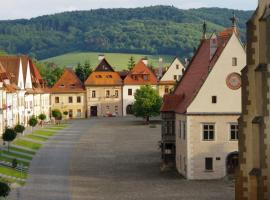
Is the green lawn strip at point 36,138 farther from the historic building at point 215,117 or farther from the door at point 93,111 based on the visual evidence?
the door at point 93,111

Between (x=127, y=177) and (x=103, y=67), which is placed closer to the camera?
(x=127, y=177)

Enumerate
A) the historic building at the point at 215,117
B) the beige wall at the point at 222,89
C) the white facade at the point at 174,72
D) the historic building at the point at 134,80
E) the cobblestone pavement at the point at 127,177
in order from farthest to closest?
the historic building at the point at 134,80, the white facade at the point at 174,72, the historic building at the point at 215,117, the beige wall at the point at 222,89, the cobblestone pavement at the point at 127,177

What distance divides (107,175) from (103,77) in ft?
274

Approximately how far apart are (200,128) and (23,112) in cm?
5357

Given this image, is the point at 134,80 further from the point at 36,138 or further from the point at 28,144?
the point at 28,144

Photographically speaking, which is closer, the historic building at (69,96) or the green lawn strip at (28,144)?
the green lawn strip at (28,144)

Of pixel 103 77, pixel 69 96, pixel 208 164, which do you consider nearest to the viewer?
pixel 208 164

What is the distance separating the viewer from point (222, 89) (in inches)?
2080

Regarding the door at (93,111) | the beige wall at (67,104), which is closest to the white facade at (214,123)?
the beige wall at (67,104)

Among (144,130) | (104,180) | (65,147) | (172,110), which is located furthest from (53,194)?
(144,130)

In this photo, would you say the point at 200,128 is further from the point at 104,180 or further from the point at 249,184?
the point at 249,184

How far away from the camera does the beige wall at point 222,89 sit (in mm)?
52312

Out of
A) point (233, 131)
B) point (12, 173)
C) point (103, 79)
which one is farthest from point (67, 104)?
point (233, 131)

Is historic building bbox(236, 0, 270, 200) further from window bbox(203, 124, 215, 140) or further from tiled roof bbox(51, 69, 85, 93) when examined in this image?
tiled roof bbox(51, 69, 85, 93)
